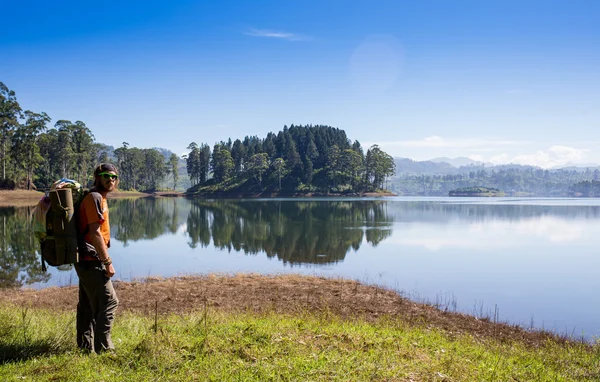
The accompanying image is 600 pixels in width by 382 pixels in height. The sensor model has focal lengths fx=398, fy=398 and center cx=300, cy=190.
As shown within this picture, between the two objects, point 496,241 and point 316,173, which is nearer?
point 496,241

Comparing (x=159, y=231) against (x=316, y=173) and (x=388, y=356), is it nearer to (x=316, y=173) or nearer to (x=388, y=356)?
(x=388, y=356)

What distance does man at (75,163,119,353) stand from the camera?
5754 mm

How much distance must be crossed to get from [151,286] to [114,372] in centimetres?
Answer: 1073

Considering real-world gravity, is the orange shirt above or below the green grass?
above

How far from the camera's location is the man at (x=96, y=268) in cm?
575

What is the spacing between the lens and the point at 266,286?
52.2 ft

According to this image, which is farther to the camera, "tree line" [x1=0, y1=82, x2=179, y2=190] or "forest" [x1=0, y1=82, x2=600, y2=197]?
"forest" [x1=0, y1=82, x2=600, y2=197]

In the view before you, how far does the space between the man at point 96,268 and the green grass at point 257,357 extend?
0.32 metres

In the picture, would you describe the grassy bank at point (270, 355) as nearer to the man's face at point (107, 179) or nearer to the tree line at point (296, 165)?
the man's face at point (107, 179)

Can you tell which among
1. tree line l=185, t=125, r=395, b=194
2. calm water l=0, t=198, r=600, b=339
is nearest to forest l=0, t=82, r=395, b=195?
tree line l=185, t=125, r=395, b=194

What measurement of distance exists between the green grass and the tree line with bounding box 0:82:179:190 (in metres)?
88.0

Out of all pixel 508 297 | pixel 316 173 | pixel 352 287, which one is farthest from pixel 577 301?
pixel 316 173

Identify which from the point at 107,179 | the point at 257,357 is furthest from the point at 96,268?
the point at 257,357

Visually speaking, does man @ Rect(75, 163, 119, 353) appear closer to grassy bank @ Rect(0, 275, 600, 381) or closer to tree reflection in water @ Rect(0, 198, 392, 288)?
grassy bank @ Rect(0, 275, 600, 381)
